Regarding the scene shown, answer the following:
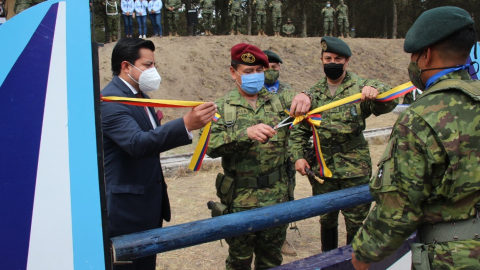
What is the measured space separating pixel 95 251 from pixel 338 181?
8.60ft

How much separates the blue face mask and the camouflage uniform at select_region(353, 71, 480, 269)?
5.33 feet

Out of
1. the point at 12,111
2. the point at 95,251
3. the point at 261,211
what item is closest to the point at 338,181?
the point at 261,211

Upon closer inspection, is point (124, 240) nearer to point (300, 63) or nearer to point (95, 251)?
point (95, 251)

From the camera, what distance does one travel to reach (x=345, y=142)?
3.72 m

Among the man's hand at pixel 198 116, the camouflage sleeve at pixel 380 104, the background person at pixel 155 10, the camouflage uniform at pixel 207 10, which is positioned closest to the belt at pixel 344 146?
the camouflage sleeve at pixel 380 104

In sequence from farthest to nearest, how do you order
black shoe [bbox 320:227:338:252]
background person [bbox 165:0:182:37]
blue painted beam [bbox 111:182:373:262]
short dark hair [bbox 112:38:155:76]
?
background person [bbox 165:0:182:37] → black shoe [bbox 320:227:338:252] → short dark hair [bbox 112:38:155:76] → blue painted beam [bbox 111:182:373:262]


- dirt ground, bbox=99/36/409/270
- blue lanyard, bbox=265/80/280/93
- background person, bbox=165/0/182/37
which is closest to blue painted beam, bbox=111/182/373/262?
dirt ground, bbox=99/36/409/270

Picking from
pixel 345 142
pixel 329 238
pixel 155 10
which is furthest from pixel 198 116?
pixel 155 10

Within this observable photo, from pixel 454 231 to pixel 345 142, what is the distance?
2084 mm

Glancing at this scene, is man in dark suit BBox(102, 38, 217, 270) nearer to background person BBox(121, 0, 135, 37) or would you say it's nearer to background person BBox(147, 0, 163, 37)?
background person BBox(121, 0, 135, 37)

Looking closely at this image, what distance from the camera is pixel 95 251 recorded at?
61.8 inches

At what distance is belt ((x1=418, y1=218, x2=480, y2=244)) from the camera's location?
5.38 feet

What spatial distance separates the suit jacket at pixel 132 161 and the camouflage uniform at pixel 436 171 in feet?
3.25

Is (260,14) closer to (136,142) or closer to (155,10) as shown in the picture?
(155,10)
